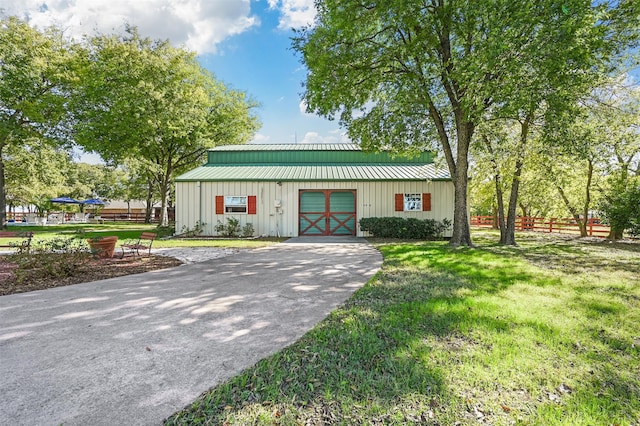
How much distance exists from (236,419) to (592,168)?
2008 centimetres

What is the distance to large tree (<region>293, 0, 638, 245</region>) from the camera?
7.38 meters

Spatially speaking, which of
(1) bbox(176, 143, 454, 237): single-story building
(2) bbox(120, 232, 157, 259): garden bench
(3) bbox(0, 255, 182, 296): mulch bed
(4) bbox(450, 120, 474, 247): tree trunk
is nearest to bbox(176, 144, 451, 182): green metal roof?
(1) bbox(176, 143, 454, 237): single-story building

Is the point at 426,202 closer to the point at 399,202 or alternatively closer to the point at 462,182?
the point at 399,202

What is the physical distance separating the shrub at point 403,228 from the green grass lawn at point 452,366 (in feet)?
30.4

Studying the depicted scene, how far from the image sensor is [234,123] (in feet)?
82.2

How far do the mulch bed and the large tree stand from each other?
769 cm

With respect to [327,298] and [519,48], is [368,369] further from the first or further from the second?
[519,48]

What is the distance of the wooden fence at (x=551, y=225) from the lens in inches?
680

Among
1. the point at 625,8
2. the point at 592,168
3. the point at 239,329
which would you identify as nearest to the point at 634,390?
the point at 239,329

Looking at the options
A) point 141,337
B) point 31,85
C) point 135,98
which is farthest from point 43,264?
point 31,85

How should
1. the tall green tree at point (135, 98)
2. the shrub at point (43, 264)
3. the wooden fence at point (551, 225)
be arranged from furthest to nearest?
the wooden fence at point (551, 225)
the tall green tree at point (135, 98)
the shrub at point (43, 264)

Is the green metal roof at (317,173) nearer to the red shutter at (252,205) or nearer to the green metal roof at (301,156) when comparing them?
the green metal roof at (301,156)

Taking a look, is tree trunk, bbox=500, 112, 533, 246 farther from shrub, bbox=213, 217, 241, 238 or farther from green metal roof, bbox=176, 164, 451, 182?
shrub, bbox=213, 217, 241, 238

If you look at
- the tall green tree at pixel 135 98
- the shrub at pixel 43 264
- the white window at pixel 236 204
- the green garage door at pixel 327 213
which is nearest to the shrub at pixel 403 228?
the green garage door at pixel 327 213
